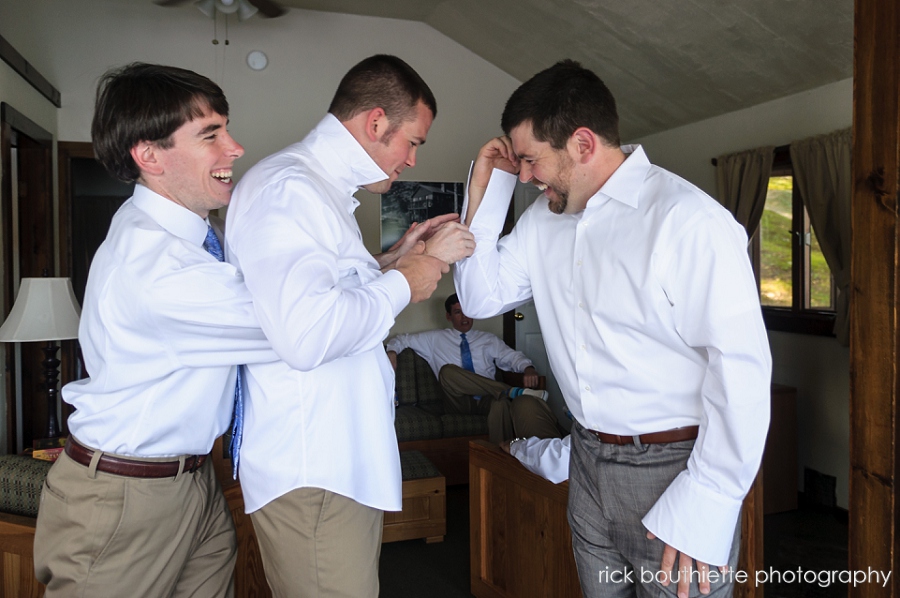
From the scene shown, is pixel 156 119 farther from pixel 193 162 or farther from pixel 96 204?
pixel 96 204

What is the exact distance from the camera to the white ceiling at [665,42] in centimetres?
382

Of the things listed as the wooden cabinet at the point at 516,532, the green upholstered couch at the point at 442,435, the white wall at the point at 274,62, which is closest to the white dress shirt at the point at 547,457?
the wooden cabinet at the point at 516,532

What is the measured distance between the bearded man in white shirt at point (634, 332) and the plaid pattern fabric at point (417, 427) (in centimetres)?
338

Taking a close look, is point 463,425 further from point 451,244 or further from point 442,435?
point 451,244

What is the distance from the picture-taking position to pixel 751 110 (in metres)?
4.81

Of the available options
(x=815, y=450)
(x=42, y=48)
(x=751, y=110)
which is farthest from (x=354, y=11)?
(x=815, y=450)

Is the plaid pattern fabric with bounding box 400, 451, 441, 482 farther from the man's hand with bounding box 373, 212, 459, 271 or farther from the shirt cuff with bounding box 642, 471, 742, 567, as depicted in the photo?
the shirt cuff with bounding box 642, 471, 742, 567

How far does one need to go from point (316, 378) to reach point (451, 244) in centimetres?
46

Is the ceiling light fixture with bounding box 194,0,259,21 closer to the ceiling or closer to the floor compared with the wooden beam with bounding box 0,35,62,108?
closer to the ceiling

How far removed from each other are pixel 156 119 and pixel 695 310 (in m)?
1.14

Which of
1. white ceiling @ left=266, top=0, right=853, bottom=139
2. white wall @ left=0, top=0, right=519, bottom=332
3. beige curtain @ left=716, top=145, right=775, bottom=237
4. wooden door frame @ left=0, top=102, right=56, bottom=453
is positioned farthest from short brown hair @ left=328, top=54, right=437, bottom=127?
white wall @ left=0, top=0, right=519, bottom=332

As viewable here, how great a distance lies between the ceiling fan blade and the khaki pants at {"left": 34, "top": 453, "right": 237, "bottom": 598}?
338 centimetres

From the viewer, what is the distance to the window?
15.0 feet

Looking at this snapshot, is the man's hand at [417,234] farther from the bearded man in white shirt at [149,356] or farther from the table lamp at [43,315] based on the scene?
the table lamp at [43,315]
